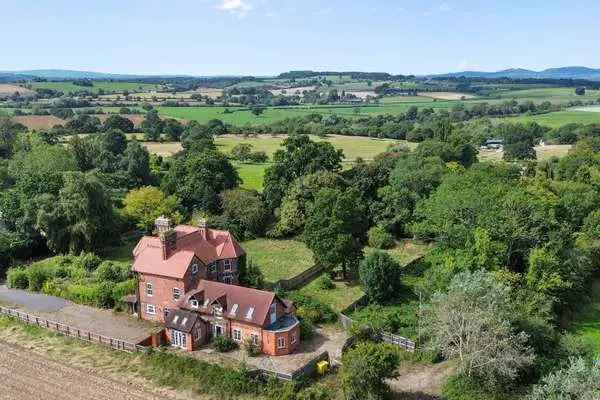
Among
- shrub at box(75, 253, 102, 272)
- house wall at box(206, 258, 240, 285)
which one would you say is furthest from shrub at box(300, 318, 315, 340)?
shrub at box(75, 253, 102, 272)

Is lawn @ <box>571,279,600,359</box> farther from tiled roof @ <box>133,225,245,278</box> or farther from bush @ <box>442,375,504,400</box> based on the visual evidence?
tiled roof @ <box>133,225,245,278</box>

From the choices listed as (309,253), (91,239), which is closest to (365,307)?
(309,253)

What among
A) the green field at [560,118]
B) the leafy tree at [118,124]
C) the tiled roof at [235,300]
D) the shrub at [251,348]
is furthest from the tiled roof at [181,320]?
the green field at [560,118]

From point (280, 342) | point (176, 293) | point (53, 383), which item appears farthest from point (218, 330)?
point (53, 383)

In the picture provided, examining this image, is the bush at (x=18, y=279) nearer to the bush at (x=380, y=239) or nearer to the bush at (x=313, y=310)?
the bush at (x=313, y=310)

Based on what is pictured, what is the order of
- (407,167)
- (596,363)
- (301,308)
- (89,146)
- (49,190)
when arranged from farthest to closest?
(89,146) < (407,167) < (49,190) < (301,308) < (596,363)

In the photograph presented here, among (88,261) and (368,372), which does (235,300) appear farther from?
(88,261)

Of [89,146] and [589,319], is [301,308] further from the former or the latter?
[89,146]
